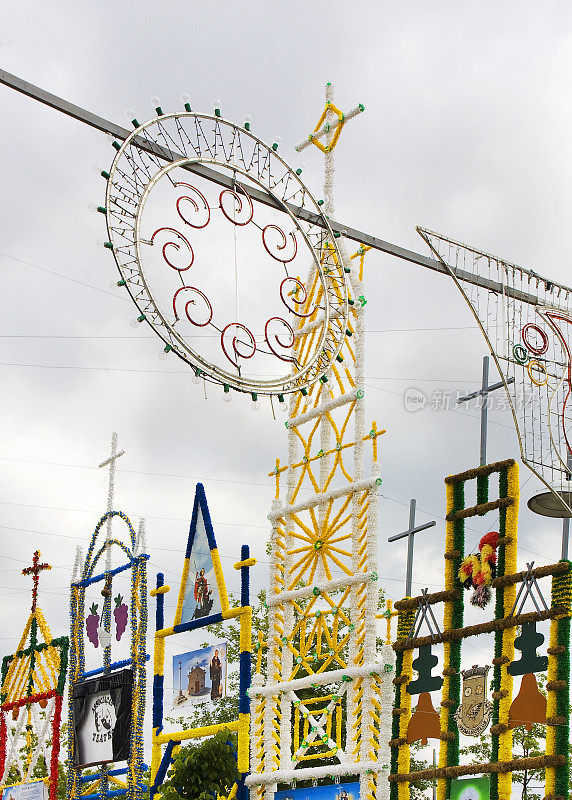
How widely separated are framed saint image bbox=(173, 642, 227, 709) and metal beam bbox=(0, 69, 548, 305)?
241 inches

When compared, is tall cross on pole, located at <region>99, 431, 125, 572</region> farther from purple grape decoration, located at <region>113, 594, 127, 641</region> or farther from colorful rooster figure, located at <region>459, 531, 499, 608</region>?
colorful rooster figure, located at <region>459, 531, 499, 608</region>

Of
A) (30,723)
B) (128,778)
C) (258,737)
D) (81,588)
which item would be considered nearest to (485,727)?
(258,737)

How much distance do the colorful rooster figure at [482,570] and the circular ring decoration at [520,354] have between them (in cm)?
273

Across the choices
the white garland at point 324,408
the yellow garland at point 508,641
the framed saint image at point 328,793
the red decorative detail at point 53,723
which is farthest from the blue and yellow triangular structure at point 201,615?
the red decorative detail at point 53,723

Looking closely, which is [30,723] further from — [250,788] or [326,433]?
[326,433]

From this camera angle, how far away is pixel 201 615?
1627cm

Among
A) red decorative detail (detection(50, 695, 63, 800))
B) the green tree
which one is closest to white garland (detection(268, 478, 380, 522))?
the green tree

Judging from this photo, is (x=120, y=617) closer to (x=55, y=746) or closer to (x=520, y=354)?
(x=55, y=746)

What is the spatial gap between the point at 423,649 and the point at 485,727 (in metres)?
1.59

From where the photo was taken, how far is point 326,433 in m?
16.2

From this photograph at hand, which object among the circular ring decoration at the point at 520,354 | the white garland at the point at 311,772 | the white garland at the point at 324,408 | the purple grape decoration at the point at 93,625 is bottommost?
the white garland at the point at 311,772

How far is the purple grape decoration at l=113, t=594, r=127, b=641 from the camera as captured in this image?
752 inches

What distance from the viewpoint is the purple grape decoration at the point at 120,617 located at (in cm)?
1911

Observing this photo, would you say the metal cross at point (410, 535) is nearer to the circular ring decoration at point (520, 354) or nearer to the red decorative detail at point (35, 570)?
the circular ring decoration at point (520, 354)
